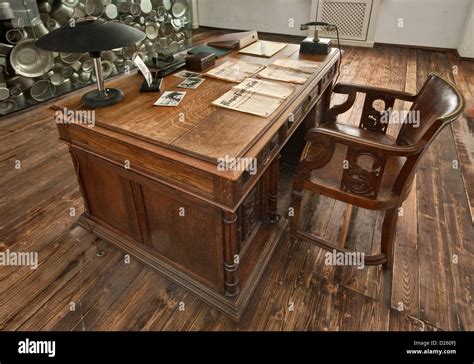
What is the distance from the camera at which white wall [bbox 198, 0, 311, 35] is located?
5.64 metres

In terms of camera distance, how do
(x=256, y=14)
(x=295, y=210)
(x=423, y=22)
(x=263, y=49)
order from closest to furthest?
1. (x=295, y=210)
2. (x=263, y=49)
3. (x=423, y=22)
4. (x=256, y=14)

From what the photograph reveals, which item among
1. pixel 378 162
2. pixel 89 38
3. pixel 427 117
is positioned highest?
pixel 89 38

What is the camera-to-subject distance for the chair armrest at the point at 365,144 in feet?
3.84

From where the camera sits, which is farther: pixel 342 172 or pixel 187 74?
pixel 187 74

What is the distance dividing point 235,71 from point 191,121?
1.99 feet

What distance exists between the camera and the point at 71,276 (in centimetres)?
155

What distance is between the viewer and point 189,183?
1.12 m

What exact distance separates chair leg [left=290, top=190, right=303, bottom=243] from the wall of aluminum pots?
4.81ft

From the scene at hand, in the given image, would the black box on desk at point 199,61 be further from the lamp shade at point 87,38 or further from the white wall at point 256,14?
the white wall at point 256,14

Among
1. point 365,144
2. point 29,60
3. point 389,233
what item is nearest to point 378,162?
point 365,144

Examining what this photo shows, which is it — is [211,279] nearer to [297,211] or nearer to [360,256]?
[297,211]

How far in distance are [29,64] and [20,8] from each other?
0.46 metres

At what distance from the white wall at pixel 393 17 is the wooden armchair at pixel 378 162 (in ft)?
13.7

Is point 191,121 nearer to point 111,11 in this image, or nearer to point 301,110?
point 301,110
